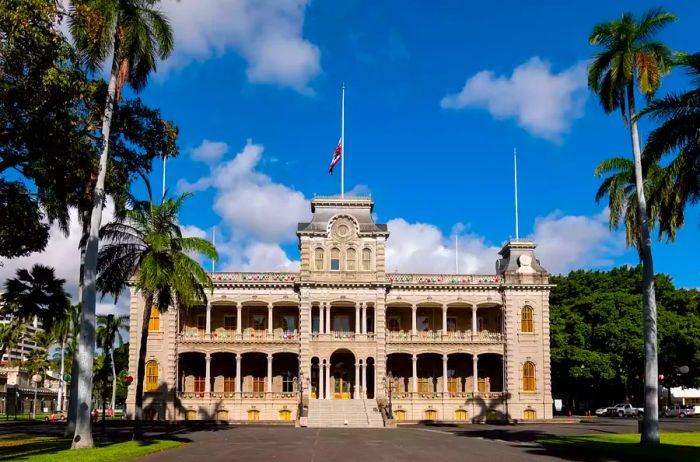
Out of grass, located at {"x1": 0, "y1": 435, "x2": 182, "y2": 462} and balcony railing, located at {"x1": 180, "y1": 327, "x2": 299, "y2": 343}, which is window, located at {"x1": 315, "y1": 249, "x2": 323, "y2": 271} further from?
grass, located at {"x1": 0, "y1": 435, "x2": 182, "y2": 462}

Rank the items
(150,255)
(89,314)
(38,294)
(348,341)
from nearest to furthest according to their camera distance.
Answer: (89,314) → (150,255) → (38,294) → (348,341)

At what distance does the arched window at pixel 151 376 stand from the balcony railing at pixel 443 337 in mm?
16871

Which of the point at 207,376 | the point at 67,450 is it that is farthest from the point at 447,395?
the point at 67,450

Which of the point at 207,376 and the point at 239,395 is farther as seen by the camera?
the point at 239,395

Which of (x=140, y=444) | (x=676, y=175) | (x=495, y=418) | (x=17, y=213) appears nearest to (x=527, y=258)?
(x=495, y=418)

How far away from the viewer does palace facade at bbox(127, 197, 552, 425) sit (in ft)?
179

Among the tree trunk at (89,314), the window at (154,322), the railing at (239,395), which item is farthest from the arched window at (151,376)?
the tree trunk at (89,314)

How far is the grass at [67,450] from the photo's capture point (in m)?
22.4

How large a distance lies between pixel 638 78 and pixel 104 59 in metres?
21.2

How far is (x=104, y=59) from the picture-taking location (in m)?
28.8

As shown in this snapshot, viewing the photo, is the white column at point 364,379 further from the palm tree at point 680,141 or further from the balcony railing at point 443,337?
the palm tree at point 680,141

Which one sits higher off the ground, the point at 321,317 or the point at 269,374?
the point at 321,317

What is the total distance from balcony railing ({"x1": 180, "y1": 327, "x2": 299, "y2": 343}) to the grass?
23.7 metres

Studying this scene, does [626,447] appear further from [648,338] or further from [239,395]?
[239,395]
